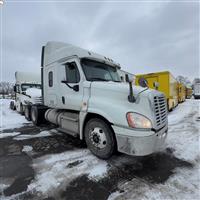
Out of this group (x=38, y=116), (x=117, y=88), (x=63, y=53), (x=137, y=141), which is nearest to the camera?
(x=137, y=141)

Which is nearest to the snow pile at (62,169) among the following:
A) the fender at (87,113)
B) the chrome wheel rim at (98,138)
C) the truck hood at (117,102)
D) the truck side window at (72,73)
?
the chrome wheel rim at (98,138)

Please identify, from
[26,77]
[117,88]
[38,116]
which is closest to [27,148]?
[38,116]

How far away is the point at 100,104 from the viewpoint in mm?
3324

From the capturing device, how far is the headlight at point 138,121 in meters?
2.77

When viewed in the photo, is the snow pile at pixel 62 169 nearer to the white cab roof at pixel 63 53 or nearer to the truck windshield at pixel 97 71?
the truck windshield at pixel 97 71

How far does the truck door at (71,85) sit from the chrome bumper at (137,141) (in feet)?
5.05

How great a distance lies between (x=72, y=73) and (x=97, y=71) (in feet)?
2.38

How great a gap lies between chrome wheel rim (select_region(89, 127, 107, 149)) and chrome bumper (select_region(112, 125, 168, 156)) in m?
0.50

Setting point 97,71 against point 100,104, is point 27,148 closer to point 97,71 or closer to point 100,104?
point 100,104

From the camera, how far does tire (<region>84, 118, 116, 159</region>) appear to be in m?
3.21

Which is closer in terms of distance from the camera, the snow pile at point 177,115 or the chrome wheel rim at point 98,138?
the chrome wheel rim at point 98,138

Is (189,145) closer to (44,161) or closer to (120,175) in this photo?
(120,175)

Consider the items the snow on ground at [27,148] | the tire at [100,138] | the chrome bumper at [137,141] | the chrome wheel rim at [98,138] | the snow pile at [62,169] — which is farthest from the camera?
the snow on ground at [27,148]

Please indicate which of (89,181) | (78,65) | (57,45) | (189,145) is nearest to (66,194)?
(89,181)
